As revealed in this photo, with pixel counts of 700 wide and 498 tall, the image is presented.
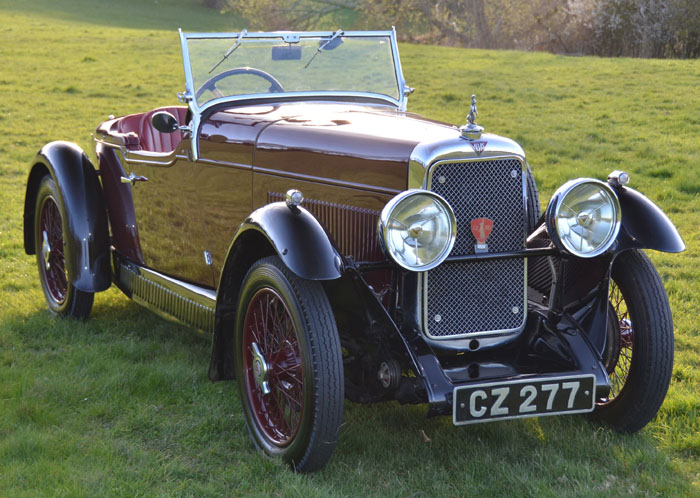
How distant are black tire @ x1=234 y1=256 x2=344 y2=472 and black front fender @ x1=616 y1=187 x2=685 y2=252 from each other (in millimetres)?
1323

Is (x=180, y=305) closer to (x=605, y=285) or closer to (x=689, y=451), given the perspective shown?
(x=605, y=285)

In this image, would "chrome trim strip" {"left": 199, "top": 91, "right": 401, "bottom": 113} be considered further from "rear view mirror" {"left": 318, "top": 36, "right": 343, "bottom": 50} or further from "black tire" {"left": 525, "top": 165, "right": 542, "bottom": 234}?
"black tire" {"left": 525, "top": 165, "right": 542, "bottom": 234}

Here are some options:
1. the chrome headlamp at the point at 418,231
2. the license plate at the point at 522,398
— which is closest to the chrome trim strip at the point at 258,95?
the chrome headlamp at the point at 418,231

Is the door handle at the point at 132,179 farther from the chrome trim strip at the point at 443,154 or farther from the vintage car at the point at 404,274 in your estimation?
the chrome trim strip at the point at 443,154

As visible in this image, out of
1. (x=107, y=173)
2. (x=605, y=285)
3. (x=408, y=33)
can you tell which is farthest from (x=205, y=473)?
(x=408, y=33)

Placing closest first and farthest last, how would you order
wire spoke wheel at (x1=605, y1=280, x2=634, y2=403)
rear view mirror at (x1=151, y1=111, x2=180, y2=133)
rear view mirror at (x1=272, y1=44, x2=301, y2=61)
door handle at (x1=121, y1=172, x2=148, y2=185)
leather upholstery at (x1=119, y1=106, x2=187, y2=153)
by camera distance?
1. wire spoke wheel at (x1=605, y1=280, x2=634, y2=403)
2. rear view mirror at (x1=151, y1=111, x2=180, y2=133)
3. rear view mirror at (x1=272, y1=44, x2=301, y2=61)
4. door handle at (x1=121, y1=172, x2=148, y2=185)
5. leather upholstery at (x1=119, y1=106, x2=187, y2=153)

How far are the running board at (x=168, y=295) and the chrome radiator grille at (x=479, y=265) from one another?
3.99 ft

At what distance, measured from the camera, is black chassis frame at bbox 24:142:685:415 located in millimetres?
3041

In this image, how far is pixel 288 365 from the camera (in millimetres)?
3277

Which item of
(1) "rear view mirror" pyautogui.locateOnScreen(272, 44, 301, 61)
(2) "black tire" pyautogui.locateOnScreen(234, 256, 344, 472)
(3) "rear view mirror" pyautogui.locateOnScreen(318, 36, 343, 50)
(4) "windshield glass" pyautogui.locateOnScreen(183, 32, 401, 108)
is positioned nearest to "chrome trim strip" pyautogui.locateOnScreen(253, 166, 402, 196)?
(2) "black tire" pyautogui.locateOnScreen(234, 256, 344, 472)

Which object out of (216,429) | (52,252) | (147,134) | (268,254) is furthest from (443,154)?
(52,252)

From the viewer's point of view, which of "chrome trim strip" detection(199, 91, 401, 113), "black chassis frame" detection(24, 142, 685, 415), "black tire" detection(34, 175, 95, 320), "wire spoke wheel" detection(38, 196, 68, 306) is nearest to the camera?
"black chassis frame" detection(24, 142, 685, 415)

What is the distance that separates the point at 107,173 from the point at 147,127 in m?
0.60

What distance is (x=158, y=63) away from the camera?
1828cm
